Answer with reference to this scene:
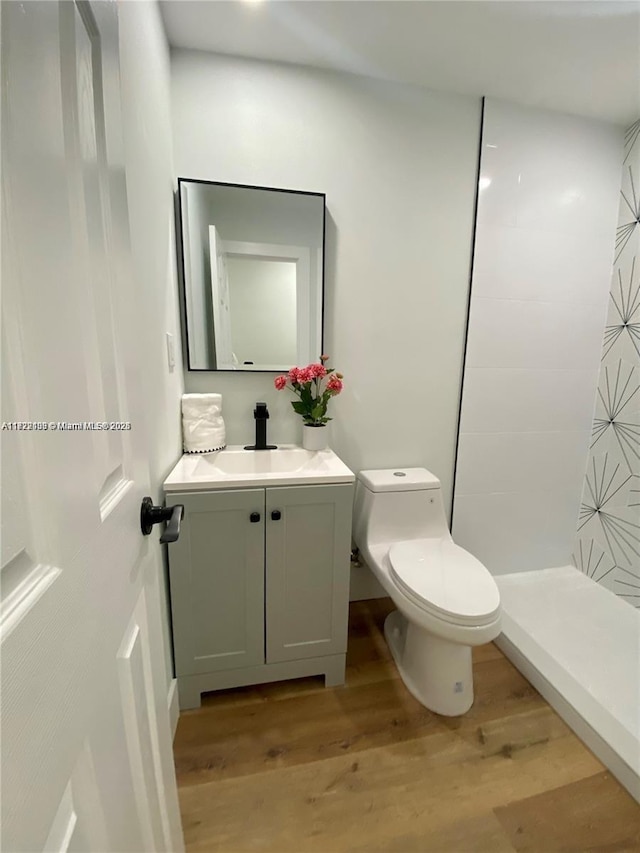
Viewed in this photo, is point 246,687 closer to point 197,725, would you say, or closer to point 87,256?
point 197,725

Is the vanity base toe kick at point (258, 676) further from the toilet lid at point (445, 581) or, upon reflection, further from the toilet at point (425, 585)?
the toilet lid at point (445, 581)

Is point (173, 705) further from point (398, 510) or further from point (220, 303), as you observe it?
point (220, 303)

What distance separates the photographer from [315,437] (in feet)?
4.98

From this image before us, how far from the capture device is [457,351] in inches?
67.1

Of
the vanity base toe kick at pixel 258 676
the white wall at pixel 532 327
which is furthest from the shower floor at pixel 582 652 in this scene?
the vanity base toe kick at pixel 258 676

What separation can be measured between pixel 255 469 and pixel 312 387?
439mm

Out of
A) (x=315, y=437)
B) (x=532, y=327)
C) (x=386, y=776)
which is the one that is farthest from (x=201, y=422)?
(x=532, y=327)

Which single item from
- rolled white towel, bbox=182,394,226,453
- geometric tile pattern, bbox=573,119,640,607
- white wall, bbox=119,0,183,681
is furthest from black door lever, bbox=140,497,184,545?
geometric tile pattern, bbox=573,119,640,607

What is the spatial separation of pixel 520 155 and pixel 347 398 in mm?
1341

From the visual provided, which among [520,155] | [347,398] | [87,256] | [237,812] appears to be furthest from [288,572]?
[520,155]

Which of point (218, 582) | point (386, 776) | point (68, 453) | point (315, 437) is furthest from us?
point (315, 437)

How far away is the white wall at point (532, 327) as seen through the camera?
1609mm

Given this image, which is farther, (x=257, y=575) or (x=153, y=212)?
(x=257, y=575)

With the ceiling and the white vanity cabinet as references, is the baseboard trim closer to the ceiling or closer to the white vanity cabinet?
the white vanity cabinet
